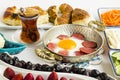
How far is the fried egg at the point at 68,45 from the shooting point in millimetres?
1429

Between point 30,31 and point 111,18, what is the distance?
42 centimetres

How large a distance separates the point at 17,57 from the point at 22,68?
0.39 ft

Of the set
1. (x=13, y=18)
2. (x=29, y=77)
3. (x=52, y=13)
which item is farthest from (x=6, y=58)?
(x=52, y=13)

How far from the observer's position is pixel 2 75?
46.4 inches

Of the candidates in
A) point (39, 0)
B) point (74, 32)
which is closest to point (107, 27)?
point (74, 32)

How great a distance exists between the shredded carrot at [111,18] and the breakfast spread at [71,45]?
0.18 meters

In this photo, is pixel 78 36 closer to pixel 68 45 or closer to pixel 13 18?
pixel 68 45

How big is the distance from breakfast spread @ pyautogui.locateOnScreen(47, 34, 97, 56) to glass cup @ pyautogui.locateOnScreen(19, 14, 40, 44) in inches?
2.8

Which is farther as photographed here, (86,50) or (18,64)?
(86,50)

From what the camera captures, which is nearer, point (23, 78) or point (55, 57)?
point (23, 78)

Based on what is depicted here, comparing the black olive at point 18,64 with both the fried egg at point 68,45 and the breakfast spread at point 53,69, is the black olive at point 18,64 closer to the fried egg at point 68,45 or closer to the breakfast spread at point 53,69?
the breakfast spread at point 53,69

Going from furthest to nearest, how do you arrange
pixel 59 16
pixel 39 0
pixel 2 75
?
1. pixel 39 0
2. pixel 59 16
3. pixel 2 75

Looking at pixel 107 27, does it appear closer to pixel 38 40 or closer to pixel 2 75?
pixel 38 40

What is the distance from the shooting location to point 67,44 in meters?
1.46
